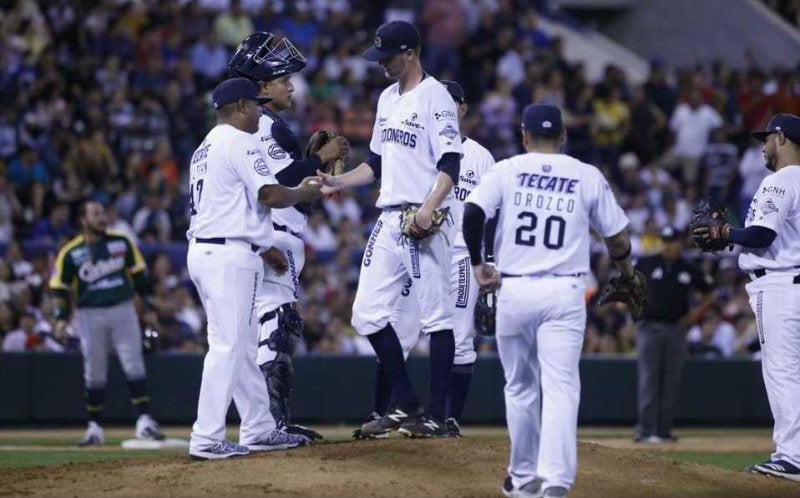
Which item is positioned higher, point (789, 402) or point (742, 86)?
point (742, 86)

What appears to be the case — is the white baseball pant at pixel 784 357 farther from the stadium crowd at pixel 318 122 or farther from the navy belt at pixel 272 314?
the stadium crowd at pixel 318 122

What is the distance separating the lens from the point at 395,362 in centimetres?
927

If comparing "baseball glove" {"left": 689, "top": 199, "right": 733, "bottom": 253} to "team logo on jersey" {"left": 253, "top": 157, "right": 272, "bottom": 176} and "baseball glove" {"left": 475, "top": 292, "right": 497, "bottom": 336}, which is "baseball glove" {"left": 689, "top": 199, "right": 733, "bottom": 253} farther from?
"team logo on jersey" {"left": 253, "top": 157, "right": 272, "bottom": 176}

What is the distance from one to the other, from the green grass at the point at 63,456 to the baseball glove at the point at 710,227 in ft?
15.3

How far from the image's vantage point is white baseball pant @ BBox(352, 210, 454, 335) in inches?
360

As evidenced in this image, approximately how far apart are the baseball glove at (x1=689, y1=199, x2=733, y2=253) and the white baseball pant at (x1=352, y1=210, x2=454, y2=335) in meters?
2.17

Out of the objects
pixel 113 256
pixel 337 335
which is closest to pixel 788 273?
pixel 113 256

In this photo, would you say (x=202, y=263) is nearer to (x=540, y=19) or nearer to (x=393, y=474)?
(x=393, y=474)

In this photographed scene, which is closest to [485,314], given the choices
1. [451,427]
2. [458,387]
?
[458,387]

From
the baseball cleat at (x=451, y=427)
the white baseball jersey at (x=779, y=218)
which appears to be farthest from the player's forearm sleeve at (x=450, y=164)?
the white baseball jersey at (x=779, y=218)

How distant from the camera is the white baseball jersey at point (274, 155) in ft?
31.2

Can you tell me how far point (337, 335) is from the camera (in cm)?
1767

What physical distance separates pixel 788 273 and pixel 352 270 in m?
9.11

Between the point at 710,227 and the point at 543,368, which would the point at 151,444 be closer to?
the point at 710,227
